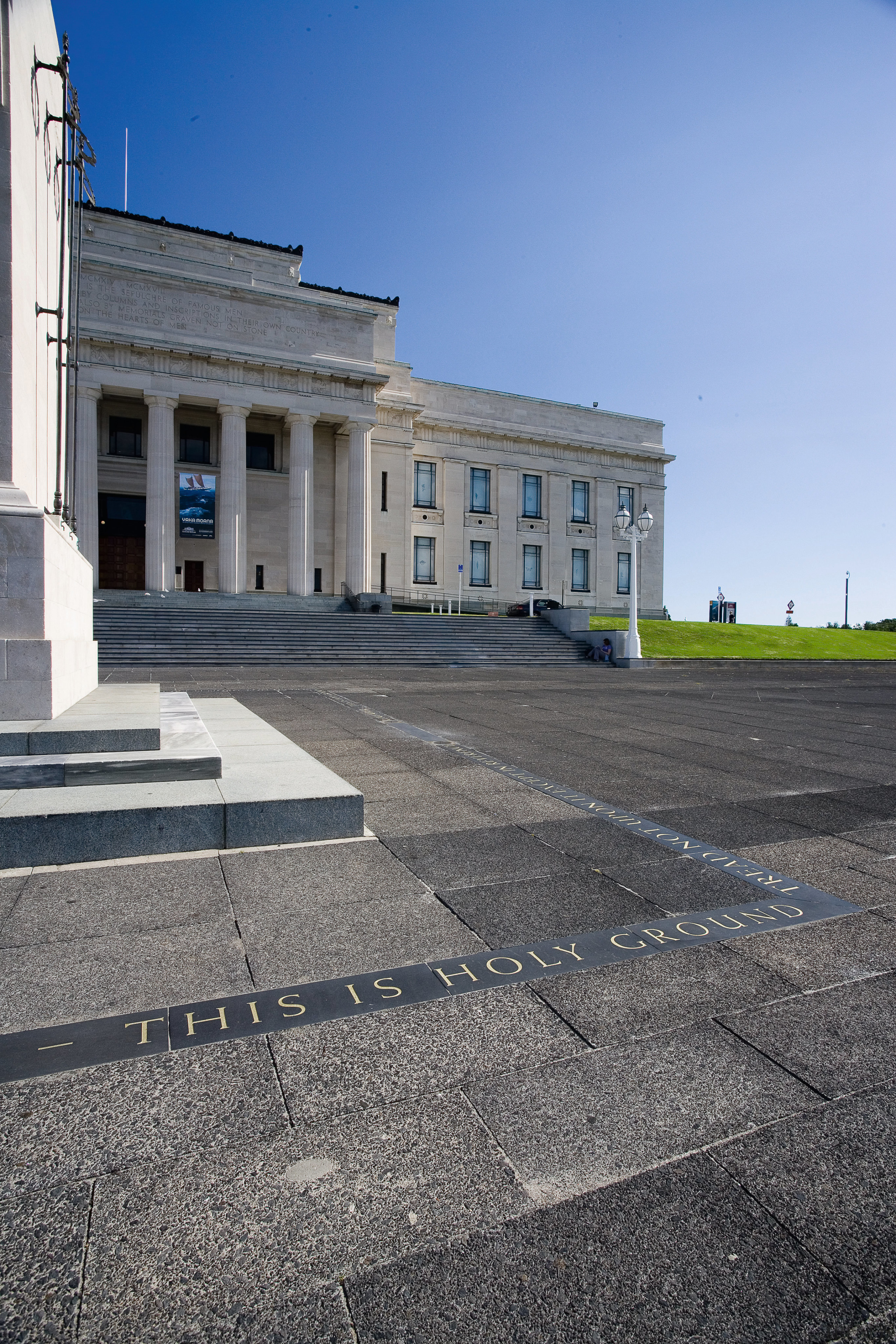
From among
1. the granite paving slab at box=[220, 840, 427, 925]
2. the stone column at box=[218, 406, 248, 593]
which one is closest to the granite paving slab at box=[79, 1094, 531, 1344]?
the granite paving slab at box=[220, 840, 427, 925]

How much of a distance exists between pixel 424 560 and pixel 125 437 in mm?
20822

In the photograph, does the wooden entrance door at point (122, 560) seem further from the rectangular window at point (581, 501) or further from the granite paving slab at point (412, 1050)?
the granite paving slab at point (412, 1050)

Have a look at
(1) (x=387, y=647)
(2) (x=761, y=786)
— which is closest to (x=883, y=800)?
(2) (x=761, y=786)

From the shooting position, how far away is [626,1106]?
99.2 inches

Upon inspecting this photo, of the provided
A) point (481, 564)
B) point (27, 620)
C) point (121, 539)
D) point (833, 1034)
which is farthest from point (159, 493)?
point (833, 1034)

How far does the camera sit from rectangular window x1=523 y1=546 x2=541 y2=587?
5703 cm

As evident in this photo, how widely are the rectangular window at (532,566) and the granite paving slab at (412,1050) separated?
54708 mm

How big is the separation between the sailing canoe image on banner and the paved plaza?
125 ft

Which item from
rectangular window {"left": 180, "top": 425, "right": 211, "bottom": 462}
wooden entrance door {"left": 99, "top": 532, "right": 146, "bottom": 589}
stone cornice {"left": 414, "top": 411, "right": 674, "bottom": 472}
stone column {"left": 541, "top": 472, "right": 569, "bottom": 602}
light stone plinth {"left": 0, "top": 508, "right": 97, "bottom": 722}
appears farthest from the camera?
stone column {"left": 541, "top": 472, "right": 569, "bottom": 602}

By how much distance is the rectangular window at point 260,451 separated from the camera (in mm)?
46531

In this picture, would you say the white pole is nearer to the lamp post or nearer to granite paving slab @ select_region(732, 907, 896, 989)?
the lamp post

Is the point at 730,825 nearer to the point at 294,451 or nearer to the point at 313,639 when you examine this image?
the point at 313,639

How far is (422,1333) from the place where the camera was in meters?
1.70

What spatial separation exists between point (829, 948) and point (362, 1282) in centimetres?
292
